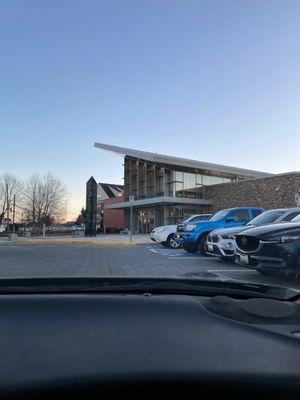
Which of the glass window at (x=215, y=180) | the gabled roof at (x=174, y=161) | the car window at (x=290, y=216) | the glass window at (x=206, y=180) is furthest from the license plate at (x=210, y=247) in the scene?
the glass window at (x=215, y=180)

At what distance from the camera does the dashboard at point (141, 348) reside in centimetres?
124

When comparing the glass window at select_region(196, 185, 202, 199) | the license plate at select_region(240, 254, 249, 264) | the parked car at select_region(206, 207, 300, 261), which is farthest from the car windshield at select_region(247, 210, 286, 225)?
the glass window at select_region(196, 185, 202, 199)

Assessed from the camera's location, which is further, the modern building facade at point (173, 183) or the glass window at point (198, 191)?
the glass window at point (198, 191)

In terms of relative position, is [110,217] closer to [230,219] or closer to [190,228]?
[190,228]

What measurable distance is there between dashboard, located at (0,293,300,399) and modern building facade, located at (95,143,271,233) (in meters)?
42.7

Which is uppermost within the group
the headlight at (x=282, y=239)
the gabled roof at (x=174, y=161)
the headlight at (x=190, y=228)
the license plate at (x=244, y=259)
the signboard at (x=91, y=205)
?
the gabled roof at (x=174, y=161)

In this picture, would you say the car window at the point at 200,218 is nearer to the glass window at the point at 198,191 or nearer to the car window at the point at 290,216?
the car window at the point at 290,216

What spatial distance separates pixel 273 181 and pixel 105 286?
1427 inches

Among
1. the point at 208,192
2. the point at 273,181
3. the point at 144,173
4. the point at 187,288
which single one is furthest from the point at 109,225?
the point at 187,288

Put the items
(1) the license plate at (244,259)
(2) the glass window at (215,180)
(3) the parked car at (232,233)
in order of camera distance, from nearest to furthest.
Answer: (1) the license plate at (244,259)
(3) the parked car at (232,233)
(2) the glass window at (215,180)

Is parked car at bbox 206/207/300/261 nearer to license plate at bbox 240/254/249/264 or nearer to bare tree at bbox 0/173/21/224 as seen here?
license plate at bbox 240/254/249/264

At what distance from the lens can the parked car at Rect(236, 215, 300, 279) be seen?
6.96 m

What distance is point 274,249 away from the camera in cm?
722

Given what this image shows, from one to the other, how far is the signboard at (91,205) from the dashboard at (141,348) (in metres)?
37.7
